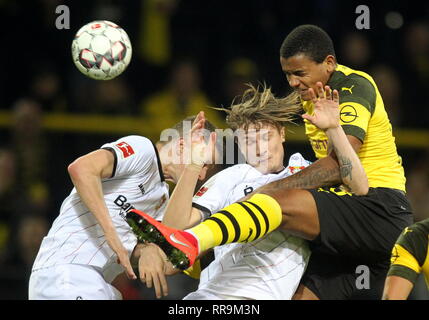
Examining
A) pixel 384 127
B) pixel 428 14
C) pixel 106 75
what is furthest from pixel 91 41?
pixel 428 14

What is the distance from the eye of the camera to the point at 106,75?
552cm

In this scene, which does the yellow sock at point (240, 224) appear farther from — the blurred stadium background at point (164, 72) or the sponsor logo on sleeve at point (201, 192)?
the blurred stadium background at point (164, 72)

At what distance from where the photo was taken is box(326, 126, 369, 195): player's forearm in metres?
4.78

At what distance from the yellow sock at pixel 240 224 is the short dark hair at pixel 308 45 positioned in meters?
1.03

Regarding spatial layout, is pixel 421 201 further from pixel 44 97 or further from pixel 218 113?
pixel 44 97

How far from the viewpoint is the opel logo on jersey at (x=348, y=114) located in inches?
194

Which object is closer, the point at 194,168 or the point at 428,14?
the point at 194,168

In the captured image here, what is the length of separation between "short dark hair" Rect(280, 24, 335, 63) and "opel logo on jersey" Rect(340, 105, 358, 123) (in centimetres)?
→ 39

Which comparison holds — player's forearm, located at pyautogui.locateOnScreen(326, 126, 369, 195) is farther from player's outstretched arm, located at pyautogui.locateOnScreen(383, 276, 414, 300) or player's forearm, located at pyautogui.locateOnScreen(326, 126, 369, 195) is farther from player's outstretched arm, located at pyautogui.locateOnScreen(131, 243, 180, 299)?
player's outstretched arm, located at pyautogui.locateOnScreen(131, 243, 180, 299)

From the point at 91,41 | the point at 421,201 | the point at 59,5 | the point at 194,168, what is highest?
the point at 59,5

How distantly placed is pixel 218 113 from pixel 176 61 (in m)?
0.75

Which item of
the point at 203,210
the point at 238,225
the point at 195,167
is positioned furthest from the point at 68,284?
the point at 238,225

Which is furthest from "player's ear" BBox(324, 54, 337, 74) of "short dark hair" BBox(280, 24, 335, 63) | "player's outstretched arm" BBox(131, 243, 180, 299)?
"player's outstretched arm" BBox(131, 243, 180, 299)

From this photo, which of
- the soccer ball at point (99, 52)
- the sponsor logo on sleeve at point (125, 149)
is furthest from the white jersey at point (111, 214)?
the soccer ball at point (99, 52)
